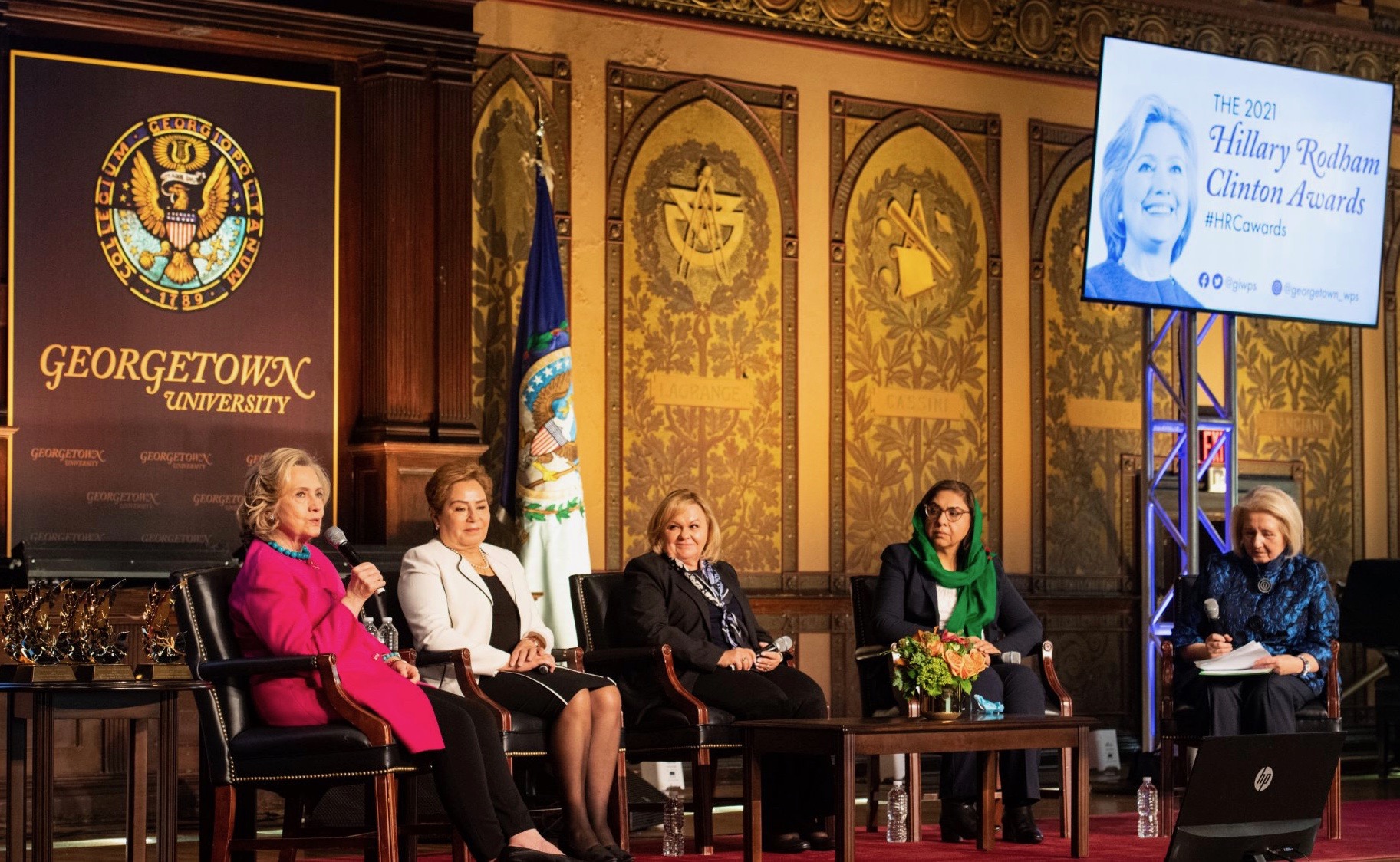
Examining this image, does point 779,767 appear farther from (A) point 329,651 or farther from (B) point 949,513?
(A) point 329,651

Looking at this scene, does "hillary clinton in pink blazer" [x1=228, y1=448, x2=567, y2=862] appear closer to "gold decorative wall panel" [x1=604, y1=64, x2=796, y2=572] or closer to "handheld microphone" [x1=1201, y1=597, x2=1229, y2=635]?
"handheld microphone" [x1=1201, y1=597, x2=1229, y2=635]

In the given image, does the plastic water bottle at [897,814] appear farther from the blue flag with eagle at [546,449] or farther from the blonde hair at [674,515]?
the blue flag with eagle at [546,449]

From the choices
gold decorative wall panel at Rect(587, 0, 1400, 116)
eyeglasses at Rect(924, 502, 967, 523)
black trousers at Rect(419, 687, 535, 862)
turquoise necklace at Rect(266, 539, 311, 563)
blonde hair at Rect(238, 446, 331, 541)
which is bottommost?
Result: black trousers at Rect(419, 687, 535, 862)

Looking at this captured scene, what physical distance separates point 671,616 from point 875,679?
752 millimetres

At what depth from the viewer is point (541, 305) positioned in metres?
7.46

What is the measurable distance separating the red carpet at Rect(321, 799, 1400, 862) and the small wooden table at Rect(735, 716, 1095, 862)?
13 cm

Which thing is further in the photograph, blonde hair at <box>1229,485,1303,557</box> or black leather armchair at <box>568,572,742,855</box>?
blonde hair at <box>1229,485,1303,557</box>

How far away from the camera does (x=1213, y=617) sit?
629 centimetres

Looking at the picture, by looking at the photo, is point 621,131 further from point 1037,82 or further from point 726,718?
point 726,718

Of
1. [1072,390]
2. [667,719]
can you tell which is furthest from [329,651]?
[1072,390]

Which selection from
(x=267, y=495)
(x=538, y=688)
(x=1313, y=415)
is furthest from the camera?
(x=1313, y=415)

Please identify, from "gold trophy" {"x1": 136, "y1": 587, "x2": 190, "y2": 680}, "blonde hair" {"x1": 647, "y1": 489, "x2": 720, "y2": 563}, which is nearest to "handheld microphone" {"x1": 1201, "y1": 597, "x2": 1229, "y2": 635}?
"blonde hair" {"x1": 647, "y1": 489, "x2": 720, "y2": 563}

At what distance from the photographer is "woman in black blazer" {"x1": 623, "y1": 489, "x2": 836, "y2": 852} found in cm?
588

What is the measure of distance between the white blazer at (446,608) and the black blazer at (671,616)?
48 cm
